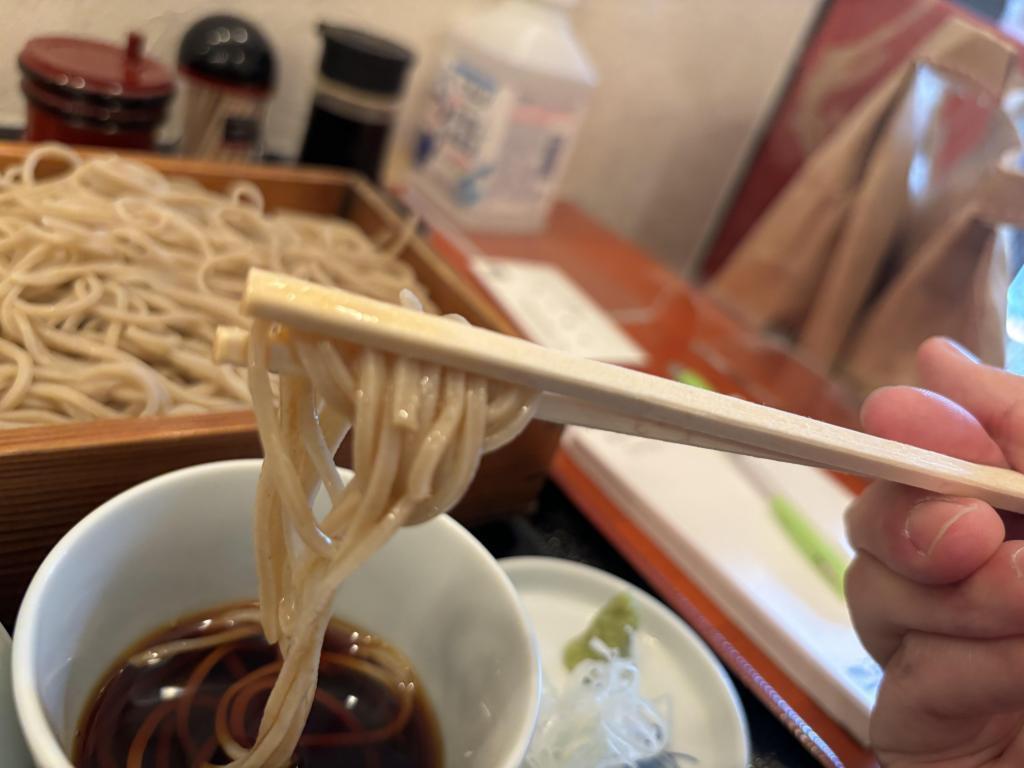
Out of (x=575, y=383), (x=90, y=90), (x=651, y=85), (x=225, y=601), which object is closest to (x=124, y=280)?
(x=90, y=90)

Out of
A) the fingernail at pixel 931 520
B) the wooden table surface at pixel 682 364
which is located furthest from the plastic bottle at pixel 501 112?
the fingernail at pixel 931 520

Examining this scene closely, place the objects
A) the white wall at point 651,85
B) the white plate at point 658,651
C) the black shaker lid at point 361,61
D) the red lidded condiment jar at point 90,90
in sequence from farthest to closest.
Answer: the white wall at point 651,85
the black shaker lid at point 361,61
the red lidded condiment jar at point 90,90
the white plate at point 658,651

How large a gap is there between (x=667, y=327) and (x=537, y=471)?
0.67 m

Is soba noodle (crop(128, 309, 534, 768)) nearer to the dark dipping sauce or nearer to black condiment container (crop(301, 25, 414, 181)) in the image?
the dark dipping sauce

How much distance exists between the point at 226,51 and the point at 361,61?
0.62ft

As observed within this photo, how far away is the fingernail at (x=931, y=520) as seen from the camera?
0.56 metres

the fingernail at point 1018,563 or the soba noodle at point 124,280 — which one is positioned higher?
the fingernail at point 1018,563

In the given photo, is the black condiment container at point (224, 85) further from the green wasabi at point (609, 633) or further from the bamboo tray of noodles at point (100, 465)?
the green wasabi at point (609, 633)

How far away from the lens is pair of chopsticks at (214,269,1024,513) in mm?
399

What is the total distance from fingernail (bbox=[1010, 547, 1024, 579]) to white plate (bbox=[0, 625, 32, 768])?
0.66 m

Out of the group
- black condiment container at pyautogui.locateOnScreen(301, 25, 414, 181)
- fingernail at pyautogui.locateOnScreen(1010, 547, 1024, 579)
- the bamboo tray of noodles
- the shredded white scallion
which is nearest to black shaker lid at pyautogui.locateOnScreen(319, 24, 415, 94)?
black condiment container at pyautogui.locateOnScreen(301, 25, 414, 181)

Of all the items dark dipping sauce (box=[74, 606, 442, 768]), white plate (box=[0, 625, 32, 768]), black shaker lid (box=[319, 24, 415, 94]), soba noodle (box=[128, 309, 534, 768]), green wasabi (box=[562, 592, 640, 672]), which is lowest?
dark dipping sauce (box=[74, 606, 442, 768])

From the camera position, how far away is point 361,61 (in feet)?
3.77

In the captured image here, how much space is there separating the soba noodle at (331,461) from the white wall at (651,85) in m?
0.95
